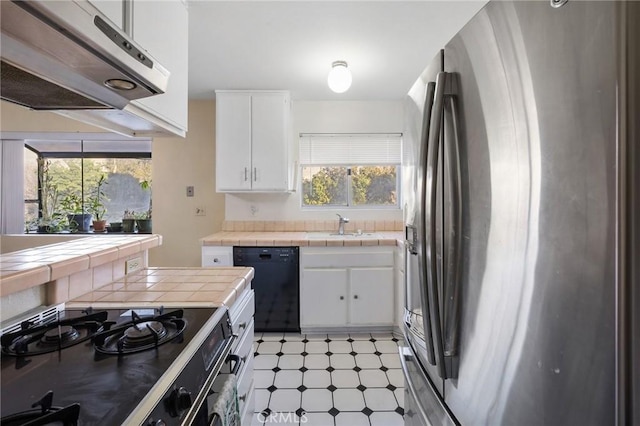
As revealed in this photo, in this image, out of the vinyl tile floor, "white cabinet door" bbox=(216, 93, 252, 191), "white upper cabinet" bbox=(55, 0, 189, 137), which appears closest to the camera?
"white upper cabinet" bbox=(55, 0, 189, 137)

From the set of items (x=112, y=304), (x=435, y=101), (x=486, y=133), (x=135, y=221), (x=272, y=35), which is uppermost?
(x=272, y=35)

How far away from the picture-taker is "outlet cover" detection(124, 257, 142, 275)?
1.52 m

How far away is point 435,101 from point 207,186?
3.03 m

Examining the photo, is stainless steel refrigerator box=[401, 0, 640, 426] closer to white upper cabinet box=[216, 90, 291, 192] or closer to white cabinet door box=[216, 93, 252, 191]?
white upper cabinet box=[216, 90, 291, 192]

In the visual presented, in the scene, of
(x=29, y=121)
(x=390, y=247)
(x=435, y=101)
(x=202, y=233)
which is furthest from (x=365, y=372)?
(x=29, y=121)

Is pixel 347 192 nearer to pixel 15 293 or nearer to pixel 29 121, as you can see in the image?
pixel 15 293

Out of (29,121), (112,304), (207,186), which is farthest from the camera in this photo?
(207,186)

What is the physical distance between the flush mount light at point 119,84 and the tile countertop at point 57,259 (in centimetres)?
61

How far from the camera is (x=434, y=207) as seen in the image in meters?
0.88

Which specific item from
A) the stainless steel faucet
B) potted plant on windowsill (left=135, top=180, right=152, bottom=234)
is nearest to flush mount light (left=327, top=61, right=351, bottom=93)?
the stainless steel faucet

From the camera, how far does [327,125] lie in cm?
348

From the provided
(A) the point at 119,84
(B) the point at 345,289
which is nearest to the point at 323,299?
(B) the point at 345,289

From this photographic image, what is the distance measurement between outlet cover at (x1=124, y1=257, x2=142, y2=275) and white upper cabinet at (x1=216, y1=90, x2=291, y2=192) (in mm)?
1566

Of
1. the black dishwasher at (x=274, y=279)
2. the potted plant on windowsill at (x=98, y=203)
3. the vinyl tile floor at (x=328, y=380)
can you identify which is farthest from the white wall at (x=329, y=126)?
the potted plant on windowsill at (x=98, y=203)
